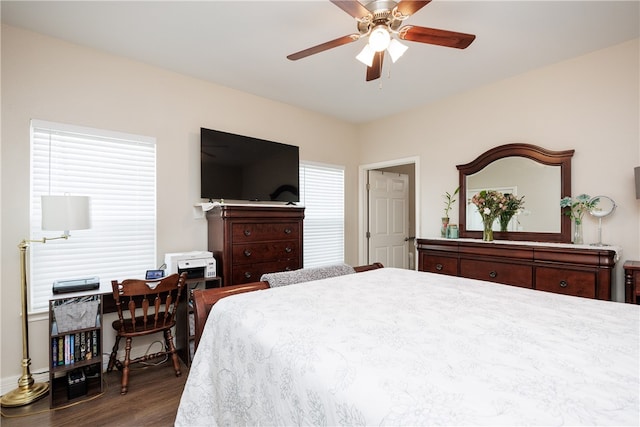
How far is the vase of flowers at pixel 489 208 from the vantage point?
309 cm

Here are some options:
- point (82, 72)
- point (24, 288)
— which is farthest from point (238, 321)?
point (82, 72)

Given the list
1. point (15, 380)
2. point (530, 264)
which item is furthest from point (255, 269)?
point (530, 264)

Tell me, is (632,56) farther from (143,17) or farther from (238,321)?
(143,17)

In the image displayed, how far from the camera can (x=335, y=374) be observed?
2.93ft

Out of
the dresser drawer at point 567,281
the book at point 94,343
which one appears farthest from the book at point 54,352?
the dresser drawer at point 567,281

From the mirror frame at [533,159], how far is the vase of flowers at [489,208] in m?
0.20

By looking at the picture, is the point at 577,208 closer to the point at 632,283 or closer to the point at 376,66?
the point at 632,283

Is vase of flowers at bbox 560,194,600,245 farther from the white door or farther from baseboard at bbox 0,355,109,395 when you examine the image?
baseboard at bbox 0,355,109,395

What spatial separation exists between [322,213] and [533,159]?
8.05 feet

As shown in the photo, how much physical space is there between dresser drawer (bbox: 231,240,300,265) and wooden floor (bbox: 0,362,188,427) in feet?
3.60

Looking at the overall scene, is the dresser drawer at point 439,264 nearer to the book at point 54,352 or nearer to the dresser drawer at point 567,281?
the dresser drawer at point 567,281

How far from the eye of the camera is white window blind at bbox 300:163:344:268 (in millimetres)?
4078

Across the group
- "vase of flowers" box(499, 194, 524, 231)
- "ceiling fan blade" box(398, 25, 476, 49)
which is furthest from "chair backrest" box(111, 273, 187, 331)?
"vase of flowers" box(499, 194, 524, 231)

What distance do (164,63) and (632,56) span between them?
3935mm
